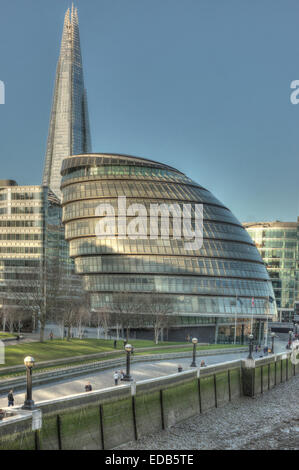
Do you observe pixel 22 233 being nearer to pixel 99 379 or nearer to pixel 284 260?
pixel 99 379

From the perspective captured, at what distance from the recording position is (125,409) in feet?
116

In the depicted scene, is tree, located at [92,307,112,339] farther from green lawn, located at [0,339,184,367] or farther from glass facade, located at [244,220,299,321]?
glass facade, located at [244,220,299,321]

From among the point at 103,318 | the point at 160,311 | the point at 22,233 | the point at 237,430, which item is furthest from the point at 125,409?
the point at 22,233

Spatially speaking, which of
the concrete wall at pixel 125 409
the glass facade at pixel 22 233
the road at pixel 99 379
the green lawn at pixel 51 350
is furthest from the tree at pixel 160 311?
the concrete wall at pixel 125 409

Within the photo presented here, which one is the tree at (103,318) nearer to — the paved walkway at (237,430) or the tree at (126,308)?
the tree at (126,308)

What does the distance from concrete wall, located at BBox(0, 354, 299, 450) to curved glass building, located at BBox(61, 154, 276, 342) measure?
5236 cm

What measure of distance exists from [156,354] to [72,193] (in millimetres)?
56605

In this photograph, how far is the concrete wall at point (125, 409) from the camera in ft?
93.8

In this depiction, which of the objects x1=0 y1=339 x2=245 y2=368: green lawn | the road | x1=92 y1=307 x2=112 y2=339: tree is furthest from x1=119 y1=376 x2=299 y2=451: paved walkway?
x1=92 y1=307 x2=112 y2=339: tree

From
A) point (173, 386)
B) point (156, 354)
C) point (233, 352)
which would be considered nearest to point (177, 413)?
point (173, 386)

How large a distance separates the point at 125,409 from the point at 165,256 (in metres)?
73.0

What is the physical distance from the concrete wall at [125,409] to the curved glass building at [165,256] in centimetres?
5236

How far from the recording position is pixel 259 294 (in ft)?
374
